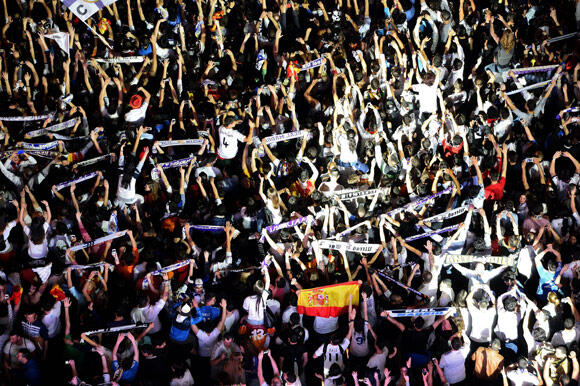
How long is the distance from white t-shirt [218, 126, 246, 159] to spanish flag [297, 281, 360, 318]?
345cm

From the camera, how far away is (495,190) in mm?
11234

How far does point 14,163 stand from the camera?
39.3 feet

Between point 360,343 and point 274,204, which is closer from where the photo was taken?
point 360,343

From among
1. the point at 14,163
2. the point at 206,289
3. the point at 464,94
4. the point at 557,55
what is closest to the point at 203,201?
the point at 206,289

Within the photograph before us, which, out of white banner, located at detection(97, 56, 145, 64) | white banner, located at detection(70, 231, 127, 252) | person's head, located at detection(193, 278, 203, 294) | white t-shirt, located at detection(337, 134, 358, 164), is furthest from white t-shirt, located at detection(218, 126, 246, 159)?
person's head, located at detection(193, 278, 203, 294)

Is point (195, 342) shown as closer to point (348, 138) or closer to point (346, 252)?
point (346, 252)

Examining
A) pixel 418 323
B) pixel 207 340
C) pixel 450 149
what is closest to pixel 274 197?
pixel 207 340

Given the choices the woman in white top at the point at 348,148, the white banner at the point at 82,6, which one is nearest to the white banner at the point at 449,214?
the woman in white top at the point at 348,148

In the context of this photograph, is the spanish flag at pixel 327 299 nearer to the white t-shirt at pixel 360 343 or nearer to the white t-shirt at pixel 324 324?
the white t-shirt at pixel 324 324

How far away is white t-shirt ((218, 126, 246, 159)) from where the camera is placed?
12258 mm

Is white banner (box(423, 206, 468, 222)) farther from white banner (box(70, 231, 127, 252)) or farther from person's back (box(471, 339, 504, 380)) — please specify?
white banner (box(70, 231, 127, 252))

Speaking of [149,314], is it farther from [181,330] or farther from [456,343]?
[456,343]

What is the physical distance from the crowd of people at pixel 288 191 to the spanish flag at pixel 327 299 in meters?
0.08

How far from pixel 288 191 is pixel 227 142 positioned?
4.93ft
